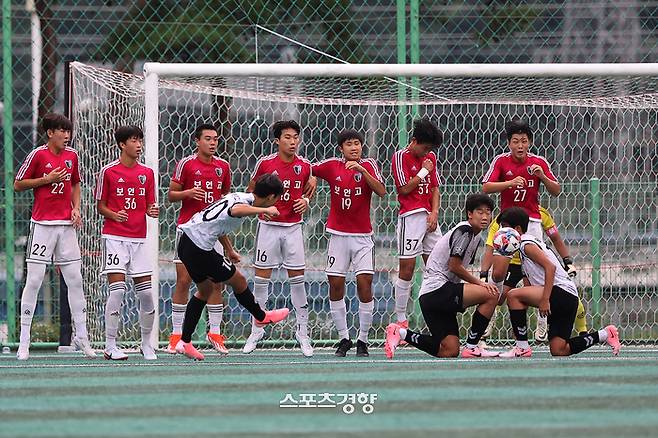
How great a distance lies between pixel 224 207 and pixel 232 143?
3068 mm

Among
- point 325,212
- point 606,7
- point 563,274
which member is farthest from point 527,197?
point 606,7

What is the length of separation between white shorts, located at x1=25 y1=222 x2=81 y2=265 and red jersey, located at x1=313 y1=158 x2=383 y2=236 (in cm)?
205

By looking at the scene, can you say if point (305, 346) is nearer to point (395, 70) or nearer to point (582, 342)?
point (582, 342)

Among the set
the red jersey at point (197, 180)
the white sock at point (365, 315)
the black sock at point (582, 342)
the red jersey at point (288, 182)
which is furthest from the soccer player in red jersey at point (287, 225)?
the black sock at point (582, 342)

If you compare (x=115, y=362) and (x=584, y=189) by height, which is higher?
(x=584, y=189)

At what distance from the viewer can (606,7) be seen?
59.2 feet

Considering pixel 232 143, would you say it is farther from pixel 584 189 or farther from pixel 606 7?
pixel 606 7

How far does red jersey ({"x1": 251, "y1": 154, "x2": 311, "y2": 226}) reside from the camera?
10891 millimetres

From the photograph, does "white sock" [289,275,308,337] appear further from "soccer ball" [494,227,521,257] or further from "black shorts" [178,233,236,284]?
"soccer ball" [494,227,521,257]

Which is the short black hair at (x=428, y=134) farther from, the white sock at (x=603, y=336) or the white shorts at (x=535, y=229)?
the white sock at (x=603, y=336)

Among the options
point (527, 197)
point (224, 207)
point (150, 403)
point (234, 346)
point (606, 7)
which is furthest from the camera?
point (606, 7)

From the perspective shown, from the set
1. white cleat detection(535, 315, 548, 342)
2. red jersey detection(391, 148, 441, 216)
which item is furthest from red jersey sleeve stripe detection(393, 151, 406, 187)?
white cleat detection(535, 315, 548, 342)

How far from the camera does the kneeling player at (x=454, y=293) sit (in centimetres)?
992

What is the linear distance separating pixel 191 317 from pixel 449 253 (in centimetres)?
195
